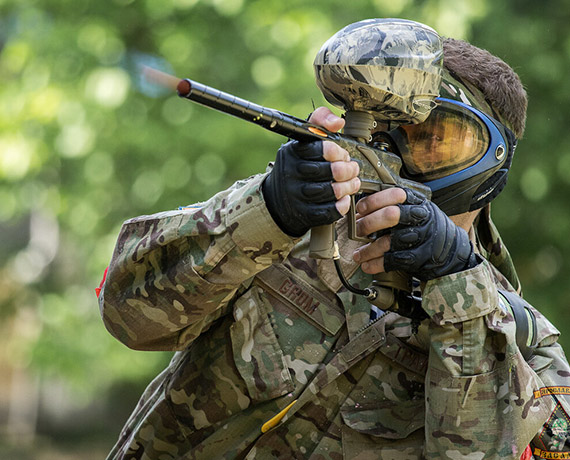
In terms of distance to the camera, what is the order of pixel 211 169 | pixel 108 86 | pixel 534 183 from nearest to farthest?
pixel 534 183 < pixel 211 169 < pixel 108 86

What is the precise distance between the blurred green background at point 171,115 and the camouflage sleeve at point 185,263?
16.1ft

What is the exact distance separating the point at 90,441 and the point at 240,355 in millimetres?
12099

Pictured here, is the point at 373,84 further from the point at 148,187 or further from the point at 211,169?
the point at 148,187

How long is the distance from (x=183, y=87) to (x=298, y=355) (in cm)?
129

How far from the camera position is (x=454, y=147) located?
3529 millimetres

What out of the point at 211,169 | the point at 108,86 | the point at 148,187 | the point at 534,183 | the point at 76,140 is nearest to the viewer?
the point at 534,183

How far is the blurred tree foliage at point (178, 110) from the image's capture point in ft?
27.8

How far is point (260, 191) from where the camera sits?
282 cm

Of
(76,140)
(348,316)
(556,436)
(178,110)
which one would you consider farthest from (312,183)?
(76,140)

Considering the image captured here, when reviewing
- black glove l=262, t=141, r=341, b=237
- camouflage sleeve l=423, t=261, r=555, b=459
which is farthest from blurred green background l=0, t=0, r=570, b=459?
black glove l=262, t=141, r=341, b=237

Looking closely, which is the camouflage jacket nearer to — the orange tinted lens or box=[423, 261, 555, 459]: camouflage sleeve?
box=[423, 261, 555, 459]: camouflage sleeve

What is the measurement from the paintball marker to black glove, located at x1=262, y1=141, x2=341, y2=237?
0.08 meters

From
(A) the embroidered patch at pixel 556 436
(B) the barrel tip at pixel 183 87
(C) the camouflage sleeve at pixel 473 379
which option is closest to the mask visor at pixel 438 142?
(C) the camouflage sleeve at pixel 473 379

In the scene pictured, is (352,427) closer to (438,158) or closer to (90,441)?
(438,158)
